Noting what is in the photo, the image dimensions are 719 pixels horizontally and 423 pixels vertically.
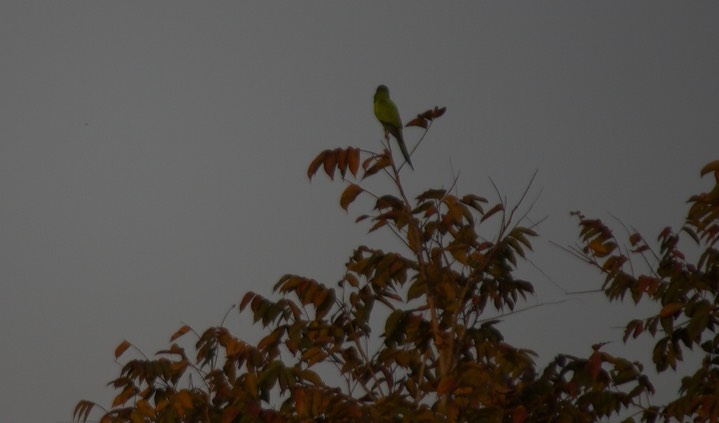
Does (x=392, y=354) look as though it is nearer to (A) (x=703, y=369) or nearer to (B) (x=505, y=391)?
(B) (x=505, y=391)

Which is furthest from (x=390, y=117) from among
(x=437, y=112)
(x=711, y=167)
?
(x=711, y=167)

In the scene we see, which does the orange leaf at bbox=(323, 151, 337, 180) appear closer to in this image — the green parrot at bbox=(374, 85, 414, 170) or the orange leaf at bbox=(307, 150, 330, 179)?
the orange leaf at bbox=(307, 150, 330, 179)

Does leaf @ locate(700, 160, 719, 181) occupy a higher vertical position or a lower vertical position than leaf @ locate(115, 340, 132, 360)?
higher

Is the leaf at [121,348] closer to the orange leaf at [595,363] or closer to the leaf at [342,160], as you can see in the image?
the leaf at [342,160]

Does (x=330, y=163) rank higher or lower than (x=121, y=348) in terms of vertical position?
higher

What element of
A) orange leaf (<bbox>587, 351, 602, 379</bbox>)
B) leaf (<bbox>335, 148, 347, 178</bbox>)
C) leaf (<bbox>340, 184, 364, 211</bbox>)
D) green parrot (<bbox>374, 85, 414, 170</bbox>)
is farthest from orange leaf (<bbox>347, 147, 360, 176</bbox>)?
green parrot (<bbox>374, 85, 414, 170</bbox>)

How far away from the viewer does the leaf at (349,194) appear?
12.6 ft

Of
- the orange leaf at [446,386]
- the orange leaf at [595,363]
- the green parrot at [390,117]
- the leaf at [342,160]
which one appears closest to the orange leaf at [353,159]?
the leaf at [342,160]

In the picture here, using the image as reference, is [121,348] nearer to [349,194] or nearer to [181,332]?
[181,332]

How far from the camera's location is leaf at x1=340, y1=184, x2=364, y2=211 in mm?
3838

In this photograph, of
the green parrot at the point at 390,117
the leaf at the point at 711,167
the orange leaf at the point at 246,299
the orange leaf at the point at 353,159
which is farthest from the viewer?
the green parrot at the point at 390,117

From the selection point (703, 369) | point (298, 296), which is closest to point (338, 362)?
point (298, 296)

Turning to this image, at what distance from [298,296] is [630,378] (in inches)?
54.4

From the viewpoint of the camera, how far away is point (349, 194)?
12.6 ft
